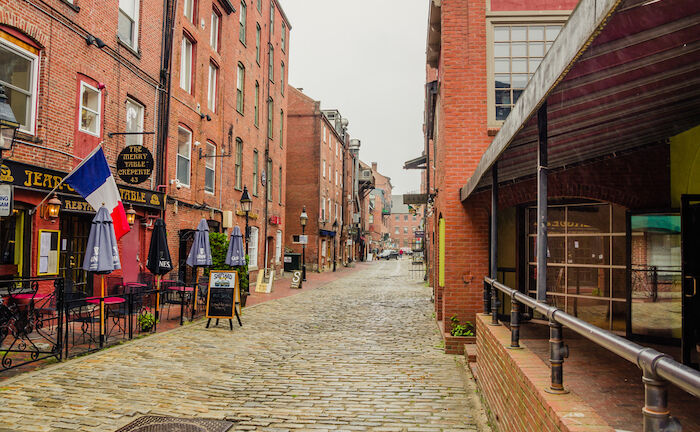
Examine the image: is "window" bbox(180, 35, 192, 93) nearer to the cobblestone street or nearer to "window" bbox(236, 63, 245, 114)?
"window" bbox(236, 63, 245, 114)

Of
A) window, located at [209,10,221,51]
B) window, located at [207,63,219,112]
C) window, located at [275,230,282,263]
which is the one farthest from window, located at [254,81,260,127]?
window, located at [275,230,282,263]

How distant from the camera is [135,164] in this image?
1191cm

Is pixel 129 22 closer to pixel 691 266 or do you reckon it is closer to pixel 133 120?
pixel 133 120

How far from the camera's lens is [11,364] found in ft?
22.7

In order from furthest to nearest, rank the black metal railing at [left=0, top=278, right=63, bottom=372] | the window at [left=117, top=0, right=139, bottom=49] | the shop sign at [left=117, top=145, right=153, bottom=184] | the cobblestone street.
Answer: the window at [left=117, top=0, right=139, bottom=49] < the shop sign at [left=117, top=145, right=153, bottom=184] < the black metal railing at [left=0, top=278, right=63, bottom=372] < the cobblestone street

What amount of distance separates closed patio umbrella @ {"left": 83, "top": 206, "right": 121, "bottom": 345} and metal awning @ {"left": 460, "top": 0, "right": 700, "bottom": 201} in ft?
21.5

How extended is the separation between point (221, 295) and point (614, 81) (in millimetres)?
9111

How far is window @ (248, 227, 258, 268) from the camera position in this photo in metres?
24.1

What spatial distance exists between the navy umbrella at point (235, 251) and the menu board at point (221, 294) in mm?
2661

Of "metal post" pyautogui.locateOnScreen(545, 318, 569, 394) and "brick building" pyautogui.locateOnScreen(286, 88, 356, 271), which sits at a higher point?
"brick building" pyautogui.locateOnScreen(286, 88, 356, 271)

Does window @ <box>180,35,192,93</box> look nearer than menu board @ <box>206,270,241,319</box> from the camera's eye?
No

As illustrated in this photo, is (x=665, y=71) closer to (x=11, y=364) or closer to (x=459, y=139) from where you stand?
(x=459, y=139)

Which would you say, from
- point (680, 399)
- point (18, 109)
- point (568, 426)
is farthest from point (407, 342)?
point (18, 109)

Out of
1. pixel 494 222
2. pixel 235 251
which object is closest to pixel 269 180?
pixel 235 251
